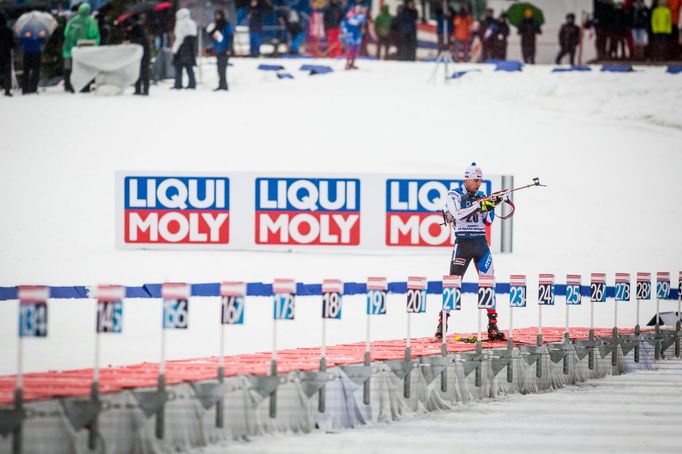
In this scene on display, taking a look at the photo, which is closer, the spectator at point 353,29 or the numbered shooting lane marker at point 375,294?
the numbered shooting lane marker at point 375,294

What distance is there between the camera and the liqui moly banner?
84.3 ft

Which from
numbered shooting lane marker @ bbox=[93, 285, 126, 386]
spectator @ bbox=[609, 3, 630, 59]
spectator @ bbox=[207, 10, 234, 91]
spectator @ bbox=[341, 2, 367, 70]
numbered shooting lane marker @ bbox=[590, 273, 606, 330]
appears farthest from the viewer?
spectator @ bbox=[609, 3, 630, 59]

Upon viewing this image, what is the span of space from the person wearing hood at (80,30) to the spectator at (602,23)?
1364 centimetres

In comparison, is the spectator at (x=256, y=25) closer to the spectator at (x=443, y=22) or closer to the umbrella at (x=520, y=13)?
the spectator at (x=443, y=22)

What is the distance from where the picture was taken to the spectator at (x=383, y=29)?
138ft

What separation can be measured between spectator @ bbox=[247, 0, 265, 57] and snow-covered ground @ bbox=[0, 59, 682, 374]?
71cm

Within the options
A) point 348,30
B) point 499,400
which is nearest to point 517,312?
point 499,400

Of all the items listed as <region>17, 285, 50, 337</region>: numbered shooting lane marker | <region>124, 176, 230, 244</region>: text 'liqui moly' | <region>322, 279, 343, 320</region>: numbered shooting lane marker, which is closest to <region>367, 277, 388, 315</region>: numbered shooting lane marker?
<region>322, 279, 343, 320</region>: numbered shooting lane marker

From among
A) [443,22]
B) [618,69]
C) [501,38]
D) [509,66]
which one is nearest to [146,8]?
[443,22]

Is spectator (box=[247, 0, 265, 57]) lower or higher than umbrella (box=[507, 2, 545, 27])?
lower

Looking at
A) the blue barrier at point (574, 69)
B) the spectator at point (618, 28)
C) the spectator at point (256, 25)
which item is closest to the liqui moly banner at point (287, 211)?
the blue barrier at point (574, 69)

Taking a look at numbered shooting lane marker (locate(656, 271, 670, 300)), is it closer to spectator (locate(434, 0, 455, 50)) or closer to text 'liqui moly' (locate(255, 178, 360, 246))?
text 'liqui moly' (locate(255, 178, 360, 246))

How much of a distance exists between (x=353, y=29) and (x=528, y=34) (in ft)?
16.3

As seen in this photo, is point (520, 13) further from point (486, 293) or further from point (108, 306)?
point (108, 306)
